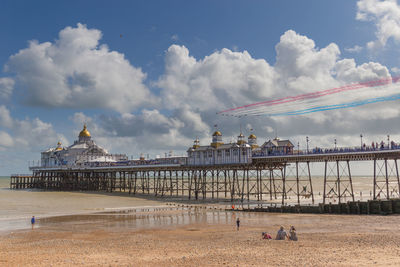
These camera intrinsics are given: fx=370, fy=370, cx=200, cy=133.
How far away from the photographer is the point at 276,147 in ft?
178

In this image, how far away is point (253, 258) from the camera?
18.0 meters

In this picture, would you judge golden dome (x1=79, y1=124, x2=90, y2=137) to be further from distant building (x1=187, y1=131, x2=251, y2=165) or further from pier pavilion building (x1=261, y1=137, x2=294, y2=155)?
pier pavilion building (x1=261, y1=137, x2=294, y2=155)

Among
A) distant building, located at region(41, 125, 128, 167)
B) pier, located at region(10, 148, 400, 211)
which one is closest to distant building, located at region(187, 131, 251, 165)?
pier, located at region(10, 148, 400, 211)

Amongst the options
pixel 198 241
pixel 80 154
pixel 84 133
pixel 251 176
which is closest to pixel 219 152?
pixel 251 176

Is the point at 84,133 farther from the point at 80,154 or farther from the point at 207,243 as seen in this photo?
the point at 207,243

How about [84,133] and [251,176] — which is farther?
[84,133]

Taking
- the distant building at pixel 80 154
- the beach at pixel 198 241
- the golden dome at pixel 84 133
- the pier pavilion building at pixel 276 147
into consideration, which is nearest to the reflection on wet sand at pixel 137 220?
the beach at pixel 198 241

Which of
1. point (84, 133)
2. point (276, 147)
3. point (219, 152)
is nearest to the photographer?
point (276, 147)

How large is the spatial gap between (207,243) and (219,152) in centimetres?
3386

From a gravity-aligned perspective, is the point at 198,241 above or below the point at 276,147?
below

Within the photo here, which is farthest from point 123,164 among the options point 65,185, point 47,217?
point 47,217

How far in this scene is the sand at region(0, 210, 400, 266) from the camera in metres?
17.9

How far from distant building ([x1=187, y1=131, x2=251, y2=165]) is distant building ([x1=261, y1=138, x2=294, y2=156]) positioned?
3299 millimetres

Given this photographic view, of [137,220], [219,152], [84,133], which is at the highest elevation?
[84,133]
